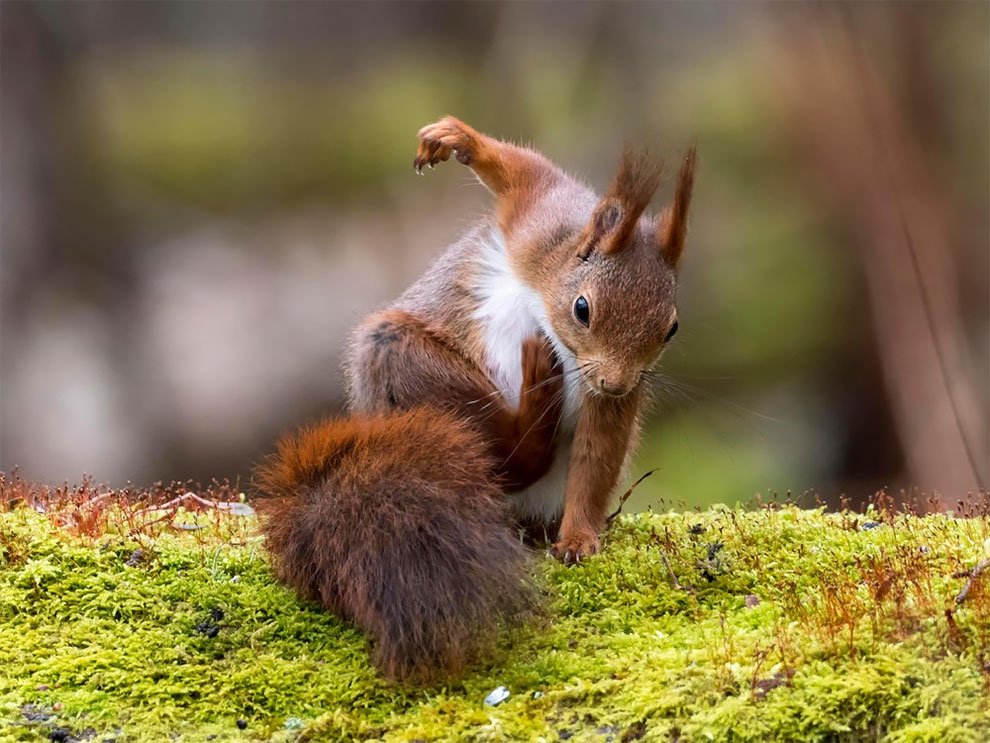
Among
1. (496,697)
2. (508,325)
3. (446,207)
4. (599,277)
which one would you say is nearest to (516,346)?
(508,325)

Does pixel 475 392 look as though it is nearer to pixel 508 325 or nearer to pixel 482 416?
pixel 482 416

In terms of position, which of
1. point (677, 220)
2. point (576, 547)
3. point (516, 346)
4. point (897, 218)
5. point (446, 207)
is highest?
point (446, 207)

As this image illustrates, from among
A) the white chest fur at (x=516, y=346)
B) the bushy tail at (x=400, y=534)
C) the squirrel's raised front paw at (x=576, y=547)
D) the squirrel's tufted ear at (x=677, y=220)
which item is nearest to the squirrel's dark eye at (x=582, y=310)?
the white chest fur at (x=516, y=346)

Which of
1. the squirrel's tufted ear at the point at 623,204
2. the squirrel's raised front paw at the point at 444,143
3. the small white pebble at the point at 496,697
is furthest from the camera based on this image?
the squirrel's raised front paw at the point at 444,143

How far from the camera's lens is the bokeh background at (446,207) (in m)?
5.96

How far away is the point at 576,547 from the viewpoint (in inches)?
115

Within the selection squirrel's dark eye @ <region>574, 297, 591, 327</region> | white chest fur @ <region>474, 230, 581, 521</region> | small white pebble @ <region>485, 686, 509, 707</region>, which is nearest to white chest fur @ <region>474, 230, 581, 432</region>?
white chest fur @ <region>474, 230, 581, 521</region>

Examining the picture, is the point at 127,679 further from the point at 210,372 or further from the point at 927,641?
the point at 210,372

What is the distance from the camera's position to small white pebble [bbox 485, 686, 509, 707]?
2182mm

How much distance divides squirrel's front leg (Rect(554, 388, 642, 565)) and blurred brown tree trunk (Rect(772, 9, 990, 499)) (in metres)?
3.19

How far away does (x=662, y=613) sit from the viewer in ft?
8.66

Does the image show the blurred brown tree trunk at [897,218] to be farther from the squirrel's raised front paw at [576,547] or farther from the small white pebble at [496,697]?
the small white pebble at [496,697]

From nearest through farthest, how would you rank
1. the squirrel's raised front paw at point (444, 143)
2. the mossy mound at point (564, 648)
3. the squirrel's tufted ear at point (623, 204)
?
1. the mossy mound at point (564, 648)
2. the squirrel's tufted ear at point (623, 204)
3. the squirrel's raised front paw at point (444, 143)

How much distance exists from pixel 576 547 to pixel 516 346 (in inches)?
23.5
